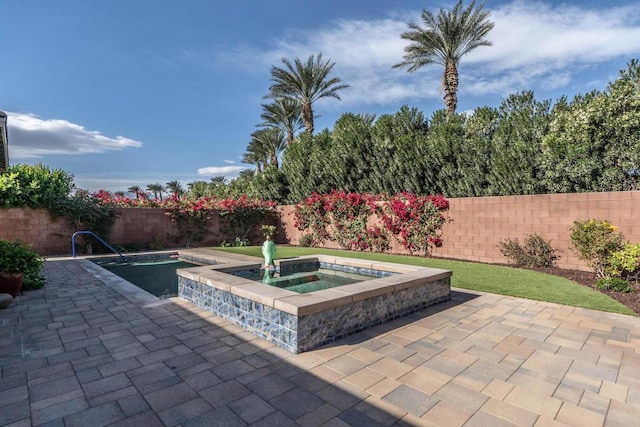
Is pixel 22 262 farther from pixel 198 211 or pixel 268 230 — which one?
pixel 268 230

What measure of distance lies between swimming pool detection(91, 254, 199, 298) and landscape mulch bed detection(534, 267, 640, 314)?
8154 mm

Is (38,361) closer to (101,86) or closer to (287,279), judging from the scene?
(287,279)

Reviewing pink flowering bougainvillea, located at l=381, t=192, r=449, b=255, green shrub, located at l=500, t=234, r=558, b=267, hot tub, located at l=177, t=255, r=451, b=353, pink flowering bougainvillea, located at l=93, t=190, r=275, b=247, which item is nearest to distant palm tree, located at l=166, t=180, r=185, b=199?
pink flowering bougainvillea, located at l=93, t=190, r=275, b=247

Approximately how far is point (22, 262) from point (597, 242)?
11721 mm

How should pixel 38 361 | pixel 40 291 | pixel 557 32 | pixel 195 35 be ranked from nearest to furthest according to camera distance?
pixel 38 361 < pixel 40 291 < pixel 557 32 < pixel 195 35

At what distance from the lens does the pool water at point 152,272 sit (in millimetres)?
7344

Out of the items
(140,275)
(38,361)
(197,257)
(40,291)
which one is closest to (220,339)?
(38,361)

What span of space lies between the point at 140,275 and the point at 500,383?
9.13m

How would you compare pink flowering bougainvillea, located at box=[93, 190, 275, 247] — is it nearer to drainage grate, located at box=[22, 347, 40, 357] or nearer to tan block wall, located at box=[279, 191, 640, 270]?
tan block wall, located at box=[279, 191, 640, 270]

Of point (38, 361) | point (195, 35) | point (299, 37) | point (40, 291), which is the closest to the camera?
point (38, 361)

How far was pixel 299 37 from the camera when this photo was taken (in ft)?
41.4

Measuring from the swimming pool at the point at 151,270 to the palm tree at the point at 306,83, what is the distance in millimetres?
12415

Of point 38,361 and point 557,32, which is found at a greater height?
point 557,32

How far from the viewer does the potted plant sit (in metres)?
5.74
